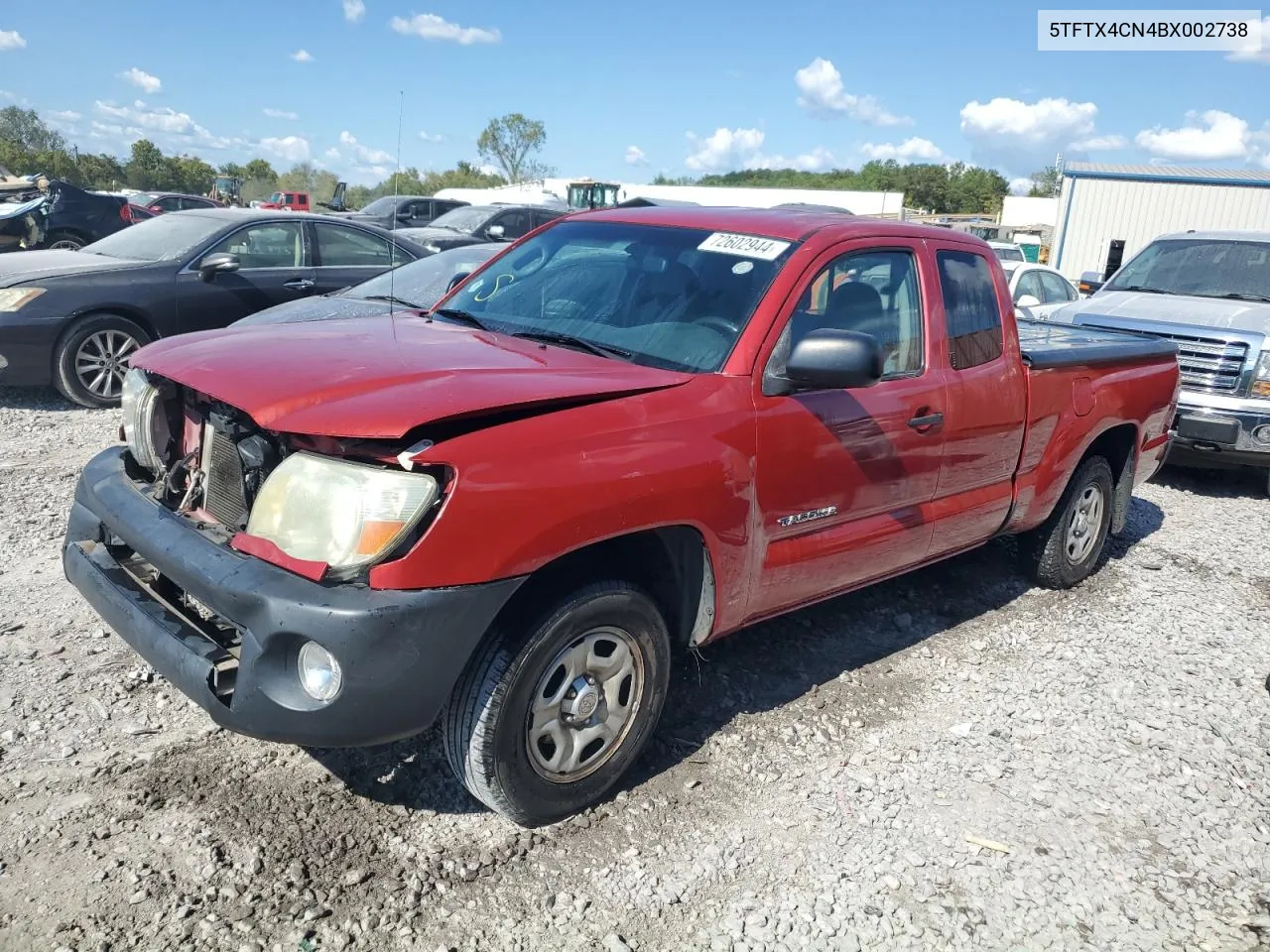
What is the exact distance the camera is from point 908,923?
2752 mm

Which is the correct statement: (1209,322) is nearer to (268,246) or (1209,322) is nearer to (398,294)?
(398,294)

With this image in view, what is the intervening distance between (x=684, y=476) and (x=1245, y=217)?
27.6 metres

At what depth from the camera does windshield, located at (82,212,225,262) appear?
846 cm

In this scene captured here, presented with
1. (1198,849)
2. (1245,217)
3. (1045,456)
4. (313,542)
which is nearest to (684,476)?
(313,542)

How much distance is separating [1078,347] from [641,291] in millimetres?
2587

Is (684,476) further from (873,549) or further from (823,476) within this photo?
(873,549)

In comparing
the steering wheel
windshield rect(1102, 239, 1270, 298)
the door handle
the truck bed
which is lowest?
the door handle

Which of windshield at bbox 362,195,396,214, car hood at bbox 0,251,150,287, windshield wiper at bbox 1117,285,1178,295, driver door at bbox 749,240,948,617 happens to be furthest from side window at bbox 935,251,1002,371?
windshield at bbox 362,195,396,214

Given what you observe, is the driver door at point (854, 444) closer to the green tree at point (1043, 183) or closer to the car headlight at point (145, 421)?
the car headlight at point (145, 421)

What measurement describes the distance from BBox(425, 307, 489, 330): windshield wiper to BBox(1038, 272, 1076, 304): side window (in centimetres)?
930

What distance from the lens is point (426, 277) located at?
25.6ft

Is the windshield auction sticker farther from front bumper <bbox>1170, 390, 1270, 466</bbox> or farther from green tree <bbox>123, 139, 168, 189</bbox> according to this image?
green tree <bbox>123, 139, 168, 189</bbox>

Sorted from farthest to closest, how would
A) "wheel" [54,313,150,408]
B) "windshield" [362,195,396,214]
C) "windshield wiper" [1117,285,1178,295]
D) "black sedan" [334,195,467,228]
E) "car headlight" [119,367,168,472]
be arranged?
1. "windshield" [362,195,396,214]
2. "black sedan" [334,195,467,228]
3. "windshield wiper" [1117,285,1178,295]
4. "wheel" [54,313,150,408]
5. "car headlight" [119,367,168,472]

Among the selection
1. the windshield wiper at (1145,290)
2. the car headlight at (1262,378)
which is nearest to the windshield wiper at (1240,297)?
the windshield wiper at (1145,290)
